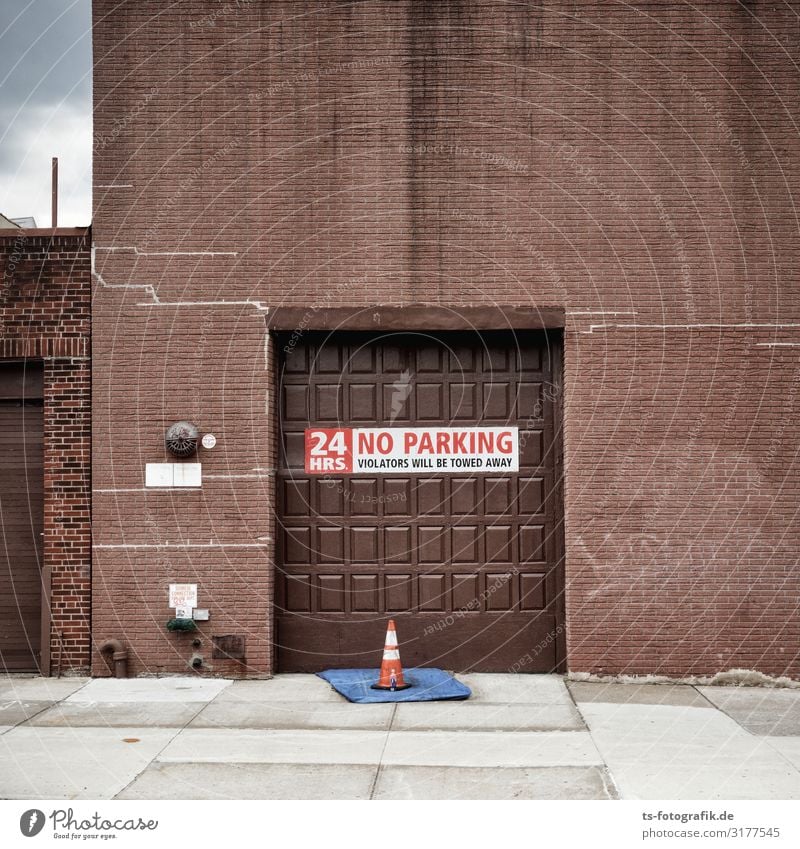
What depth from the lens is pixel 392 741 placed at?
8977 millimetres

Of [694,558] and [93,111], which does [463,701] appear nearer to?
[694,558]

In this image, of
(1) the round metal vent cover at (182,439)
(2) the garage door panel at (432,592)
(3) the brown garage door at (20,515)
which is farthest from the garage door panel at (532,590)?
(3) the brown garage door at (20,515)

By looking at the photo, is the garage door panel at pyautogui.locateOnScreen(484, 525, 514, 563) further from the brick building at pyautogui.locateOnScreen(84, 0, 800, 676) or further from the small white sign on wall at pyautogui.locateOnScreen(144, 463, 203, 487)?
the small white sign on wall at pyautogui.locateOnScreen(144, 463, 203, 487)

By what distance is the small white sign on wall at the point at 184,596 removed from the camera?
11406mm

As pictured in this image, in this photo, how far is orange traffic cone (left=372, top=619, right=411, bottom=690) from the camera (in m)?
10.7

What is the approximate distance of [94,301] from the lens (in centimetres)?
1165

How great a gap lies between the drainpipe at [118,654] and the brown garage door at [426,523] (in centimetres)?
160

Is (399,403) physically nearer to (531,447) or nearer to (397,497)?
(397,497)

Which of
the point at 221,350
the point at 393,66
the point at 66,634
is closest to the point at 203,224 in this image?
the point at 221,350

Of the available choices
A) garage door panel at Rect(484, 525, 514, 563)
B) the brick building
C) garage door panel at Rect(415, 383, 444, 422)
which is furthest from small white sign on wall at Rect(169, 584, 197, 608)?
garage door panel at Rect(484, 525, 514, 563)

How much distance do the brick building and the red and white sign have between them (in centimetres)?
10

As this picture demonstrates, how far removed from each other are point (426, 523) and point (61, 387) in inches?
163

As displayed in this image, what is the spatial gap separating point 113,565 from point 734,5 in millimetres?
8764

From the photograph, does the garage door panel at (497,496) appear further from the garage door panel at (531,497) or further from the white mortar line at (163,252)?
the white mortar line at (163,252)
